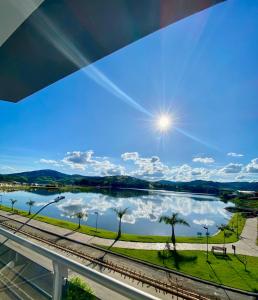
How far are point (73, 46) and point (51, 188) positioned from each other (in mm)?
123539

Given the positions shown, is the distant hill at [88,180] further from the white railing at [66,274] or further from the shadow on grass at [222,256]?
the white railing at [66,274]

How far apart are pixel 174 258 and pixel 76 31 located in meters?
19.9

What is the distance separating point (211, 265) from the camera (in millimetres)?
17656

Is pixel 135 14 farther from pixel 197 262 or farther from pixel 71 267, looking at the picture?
pixel 197 262

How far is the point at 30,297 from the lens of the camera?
51.3 inches

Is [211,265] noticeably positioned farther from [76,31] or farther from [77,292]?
[76,31]

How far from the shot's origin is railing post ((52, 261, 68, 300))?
116 cm

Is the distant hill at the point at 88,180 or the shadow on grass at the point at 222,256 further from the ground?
the distant hill at the point at 88,180

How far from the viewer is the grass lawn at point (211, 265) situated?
15.0m

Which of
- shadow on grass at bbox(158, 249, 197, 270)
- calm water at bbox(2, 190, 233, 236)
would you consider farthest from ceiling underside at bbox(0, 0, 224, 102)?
calm water at bbox(2, 190, 233, 236)

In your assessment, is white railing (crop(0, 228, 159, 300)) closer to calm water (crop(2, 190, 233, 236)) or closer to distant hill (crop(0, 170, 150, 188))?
calm water (crop(2, 190, 233, 236))

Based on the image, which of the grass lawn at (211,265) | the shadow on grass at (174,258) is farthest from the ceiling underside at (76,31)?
the shadow on grass at (174,258)

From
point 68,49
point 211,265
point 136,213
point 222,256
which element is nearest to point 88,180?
point 136,213

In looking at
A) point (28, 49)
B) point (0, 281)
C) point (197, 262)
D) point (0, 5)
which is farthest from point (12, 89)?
point (197, 262)
